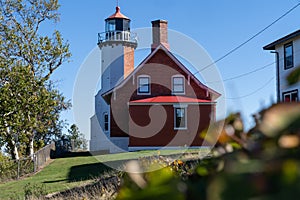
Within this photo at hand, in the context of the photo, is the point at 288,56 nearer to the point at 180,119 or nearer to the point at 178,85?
the point at 180,119

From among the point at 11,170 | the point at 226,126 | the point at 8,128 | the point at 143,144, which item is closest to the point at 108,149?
the point at 143,144

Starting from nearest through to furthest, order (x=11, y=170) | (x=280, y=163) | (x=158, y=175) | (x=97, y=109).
Result: (x=280, y=163) < (x=158, y=175) < (x=11, y=170) < (x=97, y=109)

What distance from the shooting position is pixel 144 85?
29.5m

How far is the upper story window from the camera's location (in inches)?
1156

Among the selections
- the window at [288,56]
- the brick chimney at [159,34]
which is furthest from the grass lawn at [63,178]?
the brick chimney at [159,34]

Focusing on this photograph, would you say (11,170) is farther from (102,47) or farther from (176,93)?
(102,47)

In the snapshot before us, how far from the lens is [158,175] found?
32.0 inches

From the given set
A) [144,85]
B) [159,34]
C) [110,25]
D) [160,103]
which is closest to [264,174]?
[160,103]

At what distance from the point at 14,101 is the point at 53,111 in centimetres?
371

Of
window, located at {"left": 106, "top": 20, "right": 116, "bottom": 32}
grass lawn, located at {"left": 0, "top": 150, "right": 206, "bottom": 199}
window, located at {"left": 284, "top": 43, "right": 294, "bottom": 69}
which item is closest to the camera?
grass lawn, located at {"left": 0, "top": 150, "right": 206, "bottom": 199}

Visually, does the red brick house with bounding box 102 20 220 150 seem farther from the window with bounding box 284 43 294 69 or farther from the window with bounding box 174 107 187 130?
the window with bounding box 284 43 294 69

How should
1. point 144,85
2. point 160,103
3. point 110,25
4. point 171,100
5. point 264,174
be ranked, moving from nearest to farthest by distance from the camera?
point 264,174 < point 160,103 < point 171,100 < point 144,85 < point 110,25

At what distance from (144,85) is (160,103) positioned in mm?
1903

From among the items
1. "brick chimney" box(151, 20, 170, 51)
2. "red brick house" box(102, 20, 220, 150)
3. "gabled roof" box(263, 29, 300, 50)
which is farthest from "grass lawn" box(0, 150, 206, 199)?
"brick chimney" box(151, 20, 170, 51)
